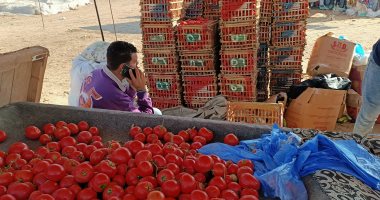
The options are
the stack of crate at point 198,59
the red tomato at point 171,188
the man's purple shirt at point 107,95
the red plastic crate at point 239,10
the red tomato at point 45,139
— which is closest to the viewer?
the red tomato at point 171,188

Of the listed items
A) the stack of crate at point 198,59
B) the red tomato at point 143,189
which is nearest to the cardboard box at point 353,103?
the stack of crate at point 198,59

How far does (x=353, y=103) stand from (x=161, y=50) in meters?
2.87

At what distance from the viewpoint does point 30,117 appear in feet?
11.3

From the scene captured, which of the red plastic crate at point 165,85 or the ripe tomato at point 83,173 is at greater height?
the ripe tomato at point 83,173

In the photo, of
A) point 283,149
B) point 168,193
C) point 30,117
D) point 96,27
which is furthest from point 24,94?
point 96,27

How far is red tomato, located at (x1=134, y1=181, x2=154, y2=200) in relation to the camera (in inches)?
83.4

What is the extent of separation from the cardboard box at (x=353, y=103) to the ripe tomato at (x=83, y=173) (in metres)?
4.48

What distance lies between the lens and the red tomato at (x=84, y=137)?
9.79 ft

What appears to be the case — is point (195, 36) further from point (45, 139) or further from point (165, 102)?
point (45, 139)

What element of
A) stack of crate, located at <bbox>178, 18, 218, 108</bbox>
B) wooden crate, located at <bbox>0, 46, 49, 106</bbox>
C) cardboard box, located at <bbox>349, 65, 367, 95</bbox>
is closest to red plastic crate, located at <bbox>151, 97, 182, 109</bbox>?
stack of crate, located at <bbox>178, 18, 218, 108</bbox>

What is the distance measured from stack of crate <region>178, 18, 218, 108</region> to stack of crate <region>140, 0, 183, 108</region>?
0.13 metres

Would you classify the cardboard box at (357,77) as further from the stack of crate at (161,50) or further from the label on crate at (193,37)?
the stack of crate at (161,50)

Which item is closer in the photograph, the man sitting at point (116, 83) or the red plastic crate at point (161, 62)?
the man sitting at point (116, 83)

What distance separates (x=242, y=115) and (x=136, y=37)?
767cm
